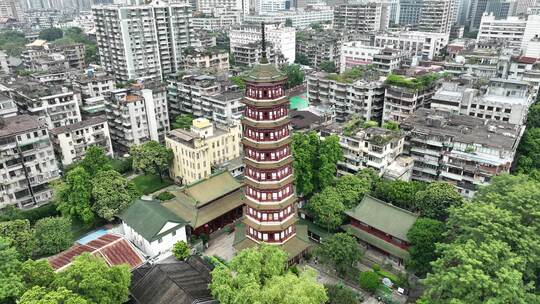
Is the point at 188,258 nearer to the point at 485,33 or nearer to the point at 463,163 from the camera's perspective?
the point at 463,163

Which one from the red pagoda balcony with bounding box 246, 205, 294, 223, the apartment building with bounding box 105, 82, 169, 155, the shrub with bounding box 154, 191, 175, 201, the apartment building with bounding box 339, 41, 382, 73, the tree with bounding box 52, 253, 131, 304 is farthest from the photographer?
the apartment building with bounding box 339, 41, 382, 73

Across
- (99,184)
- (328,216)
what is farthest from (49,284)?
(328,216)

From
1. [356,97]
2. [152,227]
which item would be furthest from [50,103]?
[356,97]

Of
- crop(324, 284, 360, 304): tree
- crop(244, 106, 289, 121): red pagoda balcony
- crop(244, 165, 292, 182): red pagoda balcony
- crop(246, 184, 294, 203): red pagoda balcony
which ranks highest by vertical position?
crop(244, 106, 289, 121): red pagoda balcony

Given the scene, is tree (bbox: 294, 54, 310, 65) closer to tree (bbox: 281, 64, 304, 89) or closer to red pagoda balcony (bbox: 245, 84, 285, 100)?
tree (bbox: 281, 64, 304, 89)

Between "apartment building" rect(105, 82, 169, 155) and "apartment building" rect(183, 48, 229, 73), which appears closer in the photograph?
"apartment building" rect(105, 82, 169, 155)

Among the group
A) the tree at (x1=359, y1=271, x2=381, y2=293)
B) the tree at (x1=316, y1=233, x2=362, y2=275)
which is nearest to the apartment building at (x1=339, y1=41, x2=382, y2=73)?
the tree at (x1=316, y1=233, x2=362, y2=275)
